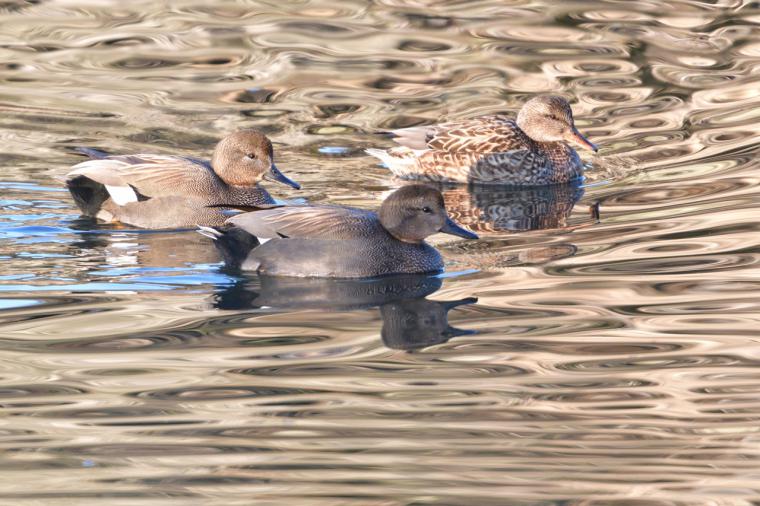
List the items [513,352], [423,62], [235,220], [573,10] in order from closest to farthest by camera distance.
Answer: [513,352]
[235,220]
[423,62]
[573,10]

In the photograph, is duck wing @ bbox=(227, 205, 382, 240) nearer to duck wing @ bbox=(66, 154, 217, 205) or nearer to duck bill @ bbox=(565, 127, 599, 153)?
duck wing @ bbox=(66, 154, 217, 205)

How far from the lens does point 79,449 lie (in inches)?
212

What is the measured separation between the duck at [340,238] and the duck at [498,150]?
322 cm

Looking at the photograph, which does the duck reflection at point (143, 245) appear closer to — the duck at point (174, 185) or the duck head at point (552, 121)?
the duck at point (174, 185)

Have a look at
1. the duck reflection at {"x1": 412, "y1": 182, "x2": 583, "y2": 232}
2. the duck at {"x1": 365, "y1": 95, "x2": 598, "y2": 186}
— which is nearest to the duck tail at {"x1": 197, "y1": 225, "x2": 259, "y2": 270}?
the duck reflection at {"x1": 412, "y1": 182, "x2": 583, "y2": 232}

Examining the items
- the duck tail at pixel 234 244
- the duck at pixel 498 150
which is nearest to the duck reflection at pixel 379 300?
the duck tail at pixel 234 244

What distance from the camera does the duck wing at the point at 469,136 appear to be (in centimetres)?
1195

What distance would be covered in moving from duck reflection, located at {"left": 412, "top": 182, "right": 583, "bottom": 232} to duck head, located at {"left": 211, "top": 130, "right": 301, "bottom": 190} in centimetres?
143

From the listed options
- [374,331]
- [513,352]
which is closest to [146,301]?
[374,331]

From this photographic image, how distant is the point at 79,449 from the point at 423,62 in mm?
10140

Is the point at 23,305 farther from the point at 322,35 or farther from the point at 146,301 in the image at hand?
the point at 322,35

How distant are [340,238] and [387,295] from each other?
1.86 ft

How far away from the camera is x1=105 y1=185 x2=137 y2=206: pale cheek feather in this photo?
9.91 meters

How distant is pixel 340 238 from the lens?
8461 mm
